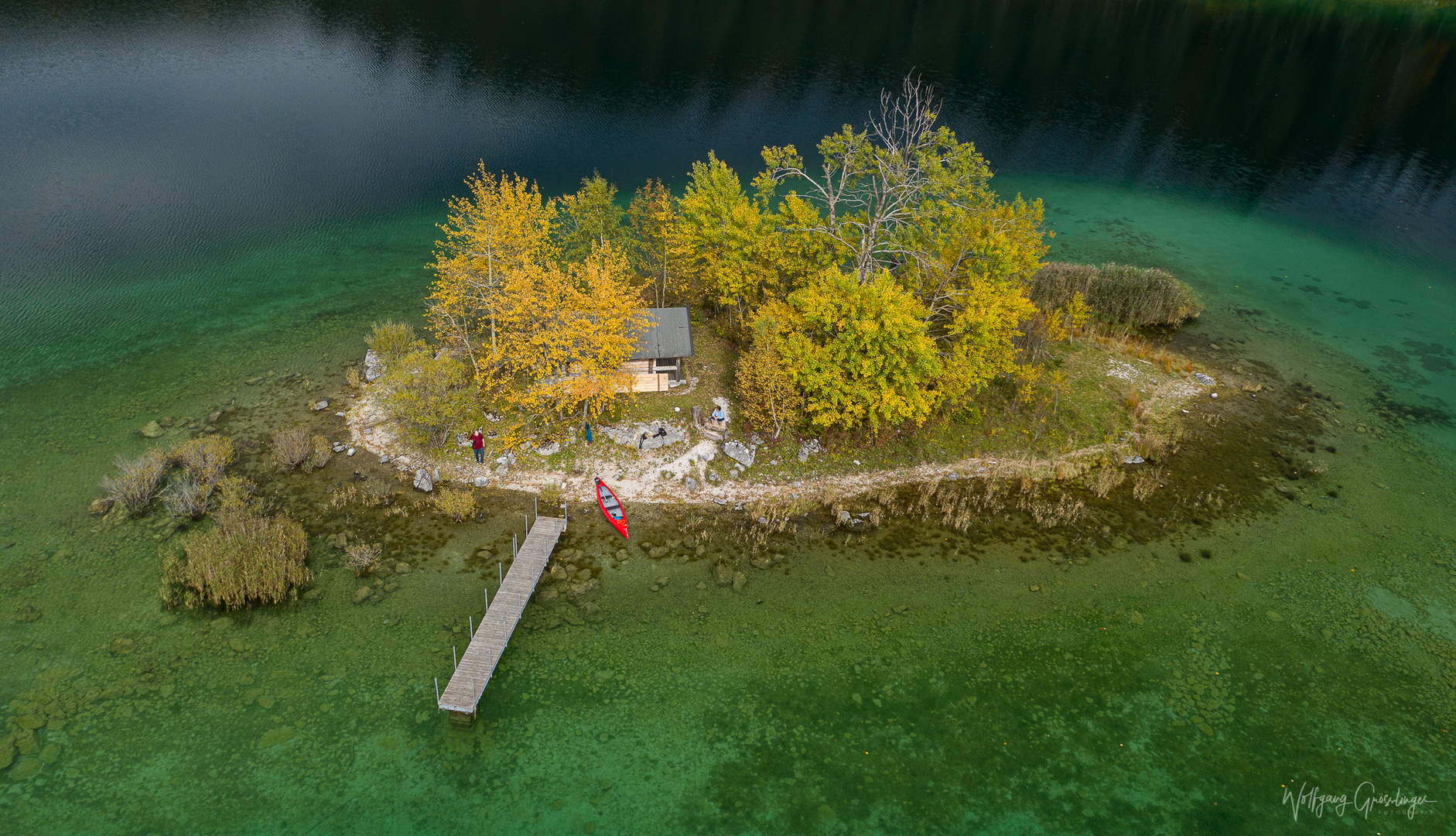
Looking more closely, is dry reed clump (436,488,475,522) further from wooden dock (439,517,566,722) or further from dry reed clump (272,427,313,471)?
dry reed clump (272,427,313,471)

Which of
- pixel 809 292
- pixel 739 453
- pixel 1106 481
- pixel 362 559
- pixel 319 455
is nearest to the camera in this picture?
Result: pixel 362 559

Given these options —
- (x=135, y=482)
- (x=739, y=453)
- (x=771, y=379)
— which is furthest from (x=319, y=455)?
(x=771, y=379)

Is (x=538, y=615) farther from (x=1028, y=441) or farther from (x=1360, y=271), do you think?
(x=1360, y=271)

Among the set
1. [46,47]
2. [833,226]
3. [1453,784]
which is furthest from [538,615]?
[46,47]

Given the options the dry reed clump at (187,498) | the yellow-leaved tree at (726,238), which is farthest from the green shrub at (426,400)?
the yellow-leaved tree at (726,238)

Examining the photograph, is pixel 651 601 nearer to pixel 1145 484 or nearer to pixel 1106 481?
pixel 1106 481

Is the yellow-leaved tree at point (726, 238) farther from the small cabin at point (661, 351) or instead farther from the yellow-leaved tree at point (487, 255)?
the yellow-leaved tree at point (487, 255)
